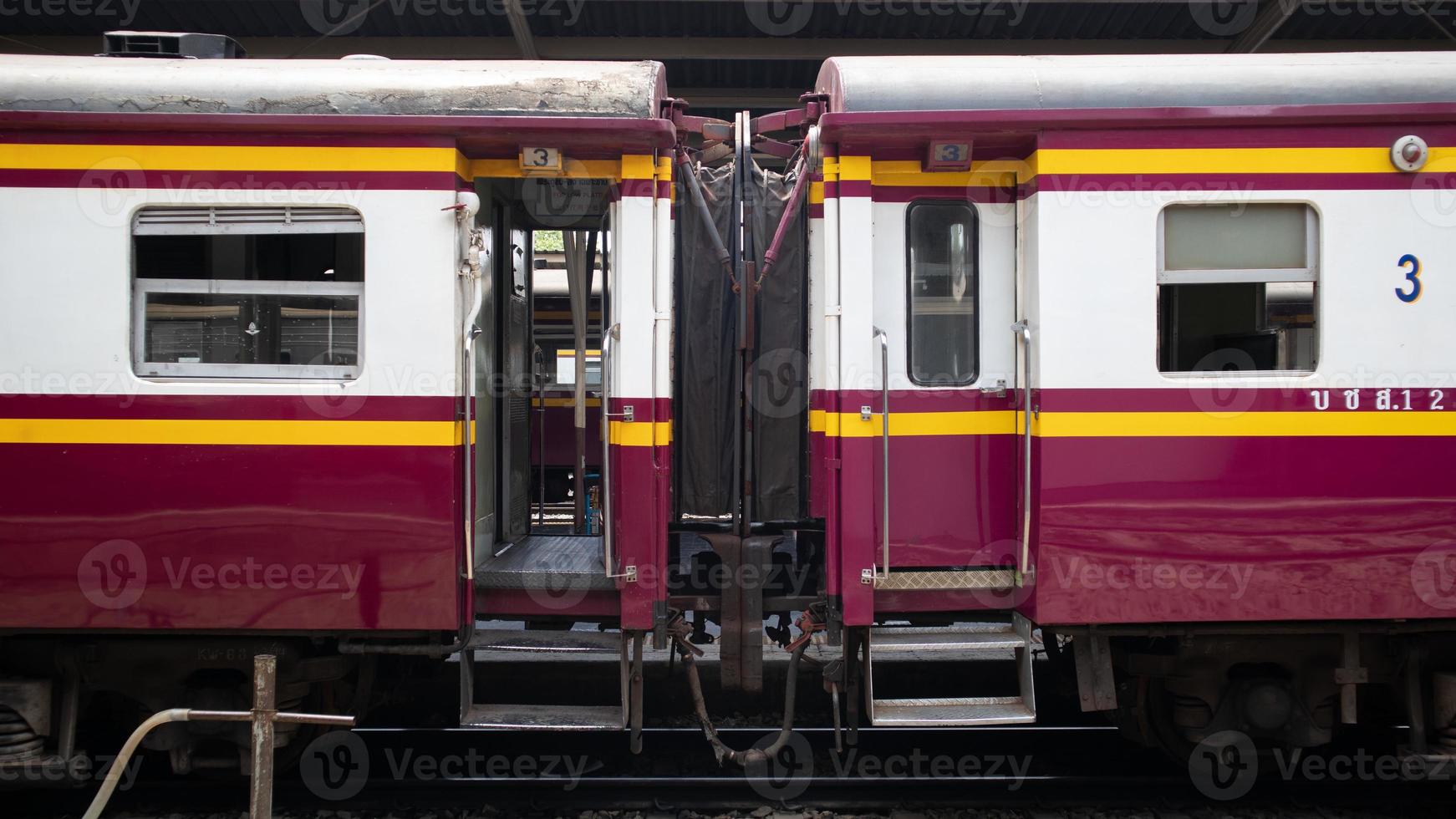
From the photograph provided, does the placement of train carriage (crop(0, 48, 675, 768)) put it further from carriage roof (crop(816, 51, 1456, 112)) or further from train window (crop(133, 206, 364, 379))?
carriage roof (crop(816, 51, 1456, 112))

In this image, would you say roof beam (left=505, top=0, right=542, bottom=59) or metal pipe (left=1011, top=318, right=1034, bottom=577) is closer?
metal pipe (left=1011, top=318, right=1034, bottom=577)

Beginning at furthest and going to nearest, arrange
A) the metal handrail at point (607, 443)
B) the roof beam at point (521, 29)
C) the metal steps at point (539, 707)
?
the roof beam at point (521, 29) → the metal steps at point (539, 707) → the metal handrail at point (607, 443)

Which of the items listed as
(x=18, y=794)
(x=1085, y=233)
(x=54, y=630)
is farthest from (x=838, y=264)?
(x=18, y=794)

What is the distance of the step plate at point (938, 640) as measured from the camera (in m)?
4.58

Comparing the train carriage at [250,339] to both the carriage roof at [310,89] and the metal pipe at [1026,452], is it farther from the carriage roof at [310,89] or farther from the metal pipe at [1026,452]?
the metal pipe at [1026,452]

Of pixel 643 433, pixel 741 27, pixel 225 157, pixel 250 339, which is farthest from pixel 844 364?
pixel 741 27

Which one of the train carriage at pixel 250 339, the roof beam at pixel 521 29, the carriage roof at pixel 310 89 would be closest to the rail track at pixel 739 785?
the train carriage at pixel 250 339

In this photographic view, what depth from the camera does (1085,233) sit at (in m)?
4.30

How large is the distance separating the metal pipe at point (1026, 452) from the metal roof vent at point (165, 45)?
4.48 m

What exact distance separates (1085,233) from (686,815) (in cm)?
350

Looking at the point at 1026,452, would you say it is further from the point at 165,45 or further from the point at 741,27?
the point at 741,27

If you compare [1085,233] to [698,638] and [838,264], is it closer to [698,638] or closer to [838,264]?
[838,264]

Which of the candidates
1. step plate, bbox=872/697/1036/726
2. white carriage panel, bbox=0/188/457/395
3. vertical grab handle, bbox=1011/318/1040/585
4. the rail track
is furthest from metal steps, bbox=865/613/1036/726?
white carriage panel, bbox=0/188/457/395

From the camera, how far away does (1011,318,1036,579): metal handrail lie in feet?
14.2
